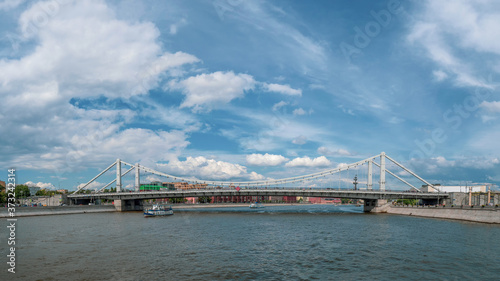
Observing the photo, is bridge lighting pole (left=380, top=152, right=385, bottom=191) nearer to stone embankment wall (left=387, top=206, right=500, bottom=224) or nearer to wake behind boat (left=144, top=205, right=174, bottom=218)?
stone embankment wall (left=387, top=206, right=500, bottom=224)

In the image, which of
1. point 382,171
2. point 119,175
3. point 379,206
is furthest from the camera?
point 119,175

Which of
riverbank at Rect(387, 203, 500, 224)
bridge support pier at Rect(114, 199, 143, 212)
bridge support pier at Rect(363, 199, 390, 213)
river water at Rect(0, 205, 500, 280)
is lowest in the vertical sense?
bridge support pier at Rect(114, 199, 143, 212)

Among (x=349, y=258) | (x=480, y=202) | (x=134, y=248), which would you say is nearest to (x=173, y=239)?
(x=134, y=248)

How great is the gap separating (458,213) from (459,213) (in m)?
0.38

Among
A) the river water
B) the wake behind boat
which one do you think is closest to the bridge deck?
the wake behind boat

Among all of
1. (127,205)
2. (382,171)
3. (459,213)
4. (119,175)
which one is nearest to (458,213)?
(459,213)

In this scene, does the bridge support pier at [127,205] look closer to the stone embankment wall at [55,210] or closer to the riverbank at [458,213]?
the stone embankment wall at [55,210]

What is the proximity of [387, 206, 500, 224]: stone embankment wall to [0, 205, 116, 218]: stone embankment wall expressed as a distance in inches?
3731

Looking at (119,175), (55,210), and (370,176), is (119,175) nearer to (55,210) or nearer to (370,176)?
(55,210)

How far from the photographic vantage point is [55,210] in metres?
99.0

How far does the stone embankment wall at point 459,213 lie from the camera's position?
62897 millimetres

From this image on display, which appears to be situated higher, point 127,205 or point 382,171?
point 382,171

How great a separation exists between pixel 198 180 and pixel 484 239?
110m

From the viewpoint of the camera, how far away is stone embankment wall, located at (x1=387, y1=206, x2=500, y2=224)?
2476 inches
